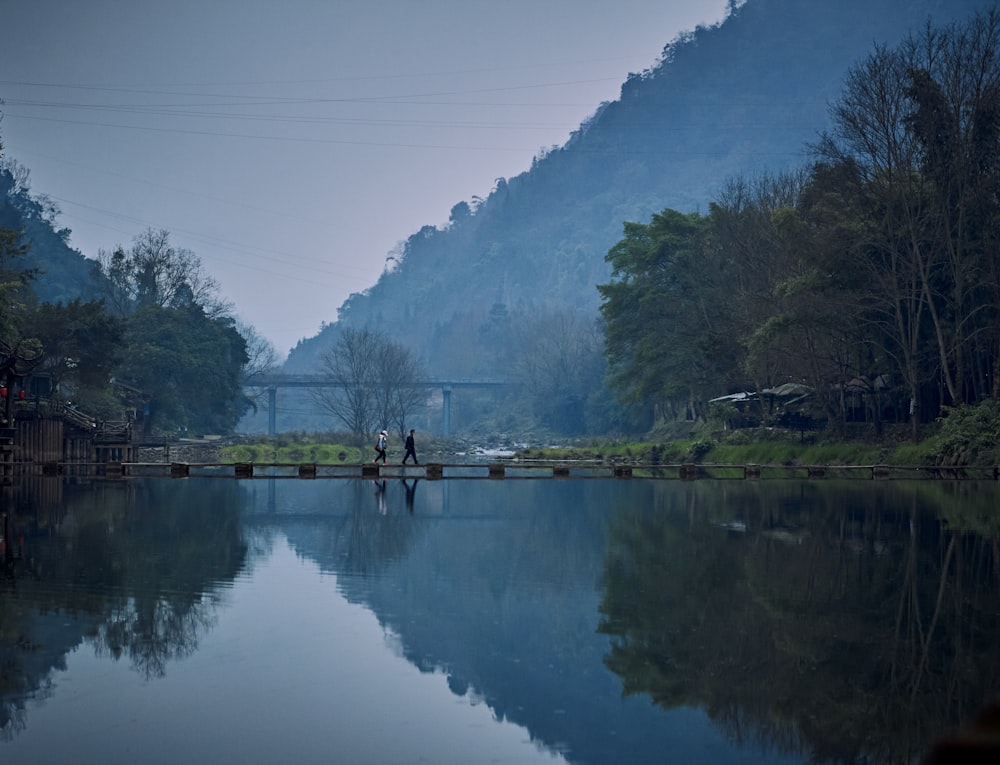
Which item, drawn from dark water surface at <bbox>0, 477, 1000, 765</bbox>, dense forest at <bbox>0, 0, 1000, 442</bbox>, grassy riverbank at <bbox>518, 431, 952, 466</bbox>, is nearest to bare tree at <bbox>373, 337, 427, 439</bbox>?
dense forest at <bbox>0, 0, 1000, 442</bbox>

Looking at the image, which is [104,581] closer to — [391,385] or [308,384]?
[391,385]

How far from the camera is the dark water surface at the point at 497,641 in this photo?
11.2 metres

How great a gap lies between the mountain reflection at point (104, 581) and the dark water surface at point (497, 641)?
0.07 meters

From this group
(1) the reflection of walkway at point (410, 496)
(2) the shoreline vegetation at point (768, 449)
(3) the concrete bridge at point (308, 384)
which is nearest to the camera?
(1) the reflection of walkway at point (410, 496)

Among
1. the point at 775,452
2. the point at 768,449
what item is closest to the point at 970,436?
the point at 775,452

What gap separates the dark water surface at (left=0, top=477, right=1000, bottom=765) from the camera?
36.7ft

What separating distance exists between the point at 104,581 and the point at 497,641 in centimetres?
759

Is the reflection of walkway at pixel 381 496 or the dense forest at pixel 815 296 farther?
the dense forest at pixel 815 296

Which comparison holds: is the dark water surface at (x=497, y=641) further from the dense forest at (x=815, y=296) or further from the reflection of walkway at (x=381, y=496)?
the dense forest at (x=815, y=296)

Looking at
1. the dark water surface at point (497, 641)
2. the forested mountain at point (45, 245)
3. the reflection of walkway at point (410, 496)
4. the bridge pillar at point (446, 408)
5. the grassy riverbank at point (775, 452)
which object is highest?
the forested mountain at point (45, 245)

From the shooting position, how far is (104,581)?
19703 millimetres

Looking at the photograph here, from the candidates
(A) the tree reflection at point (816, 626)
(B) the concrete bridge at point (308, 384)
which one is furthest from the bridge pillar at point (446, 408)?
(A) the tree reflection at point (816, 626)

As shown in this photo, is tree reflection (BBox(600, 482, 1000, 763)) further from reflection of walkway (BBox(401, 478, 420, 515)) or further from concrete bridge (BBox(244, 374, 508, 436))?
concrete bridge (BBox(244, 374, 508, 436))

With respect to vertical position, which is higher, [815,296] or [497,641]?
[815,296]
